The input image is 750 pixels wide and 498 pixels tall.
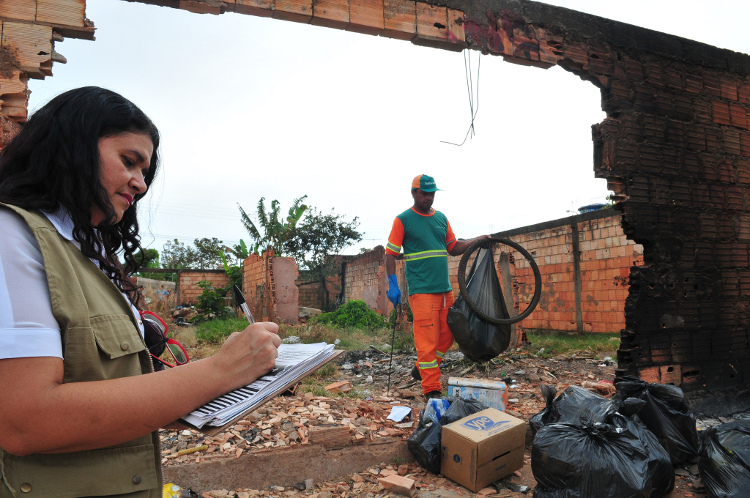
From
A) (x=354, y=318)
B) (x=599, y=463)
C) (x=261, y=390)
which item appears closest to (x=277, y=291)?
(x=354, y=318)

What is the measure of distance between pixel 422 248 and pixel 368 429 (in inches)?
69.3

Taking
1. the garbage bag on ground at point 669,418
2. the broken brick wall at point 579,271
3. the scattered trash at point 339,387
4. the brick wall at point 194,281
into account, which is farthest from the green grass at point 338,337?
the brick wall at point 194,281

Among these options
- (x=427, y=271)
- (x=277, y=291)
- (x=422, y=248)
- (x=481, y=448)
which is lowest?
(x=481, y=448)

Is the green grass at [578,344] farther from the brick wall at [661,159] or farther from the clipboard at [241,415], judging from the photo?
the clipboard at [241,415]

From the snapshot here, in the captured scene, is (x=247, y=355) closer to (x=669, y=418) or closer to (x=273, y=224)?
(x=669, y=418)

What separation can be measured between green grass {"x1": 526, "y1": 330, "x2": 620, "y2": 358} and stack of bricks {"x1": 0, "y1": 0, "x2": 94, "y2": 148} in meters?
6.45

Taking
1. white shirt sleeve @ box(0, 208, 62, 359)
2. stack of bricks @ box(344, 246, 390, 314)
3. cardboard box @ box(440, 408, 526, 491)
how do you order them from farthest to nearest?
stack of bricks @ box(344, 246, 390, 314), cardboard box @ box(440, 408, 526, 491), white shirt sleeve @ box(0, 208, 62, 359)

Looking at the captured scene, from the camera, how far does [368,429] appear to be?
3.29 meters

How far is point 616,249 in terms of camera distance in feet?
25.0

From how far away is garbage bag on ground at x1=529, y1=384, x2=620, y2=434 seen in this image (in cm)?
285

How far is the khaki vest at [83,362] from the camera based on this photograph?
757mm

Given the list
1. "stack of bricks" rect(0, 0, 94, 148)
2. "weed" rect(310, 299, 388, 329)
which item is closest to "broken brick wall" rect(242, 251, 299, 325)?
"weed" rect(310, 299, 388, 329)

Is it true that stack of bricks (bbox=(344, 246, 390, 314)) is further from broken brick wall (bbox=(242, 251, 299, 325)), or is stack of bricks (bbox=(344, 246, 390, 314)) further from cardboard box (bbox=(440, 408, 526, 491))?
cardboard box (bbox=(440, 408, 526, 491))

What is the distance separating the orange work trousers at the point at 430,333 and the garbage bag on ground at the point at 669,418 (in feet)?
4.98
